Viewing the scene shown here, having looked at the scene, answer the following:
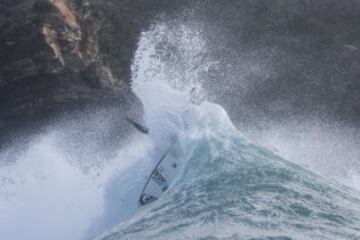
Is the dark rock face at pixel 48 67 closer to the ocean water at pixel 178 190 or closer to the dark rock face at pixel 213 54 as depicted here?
the dark rock face at pixel 213 54

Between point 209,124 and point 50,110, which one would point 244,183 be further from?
point 50,110

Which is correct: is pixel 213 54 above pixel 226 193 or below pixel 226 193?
above

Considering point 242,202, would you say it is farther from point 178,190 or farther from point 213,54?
point 213,54

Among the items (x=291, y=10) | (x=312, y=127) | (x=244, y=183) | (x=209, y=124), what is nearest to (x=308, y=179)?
(x=244, y=183)

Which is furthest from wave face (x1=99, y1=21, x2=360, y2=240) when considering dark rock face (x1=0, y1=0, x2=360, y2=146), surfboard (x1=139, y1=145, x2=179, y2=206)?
dark rock face (x1=0, y1=0, x2=360, y2=146)

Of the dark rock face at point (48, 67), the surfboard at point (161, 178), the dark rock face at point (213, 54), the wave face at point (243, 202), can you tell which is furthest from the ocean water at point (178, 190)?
the dark rock face at point (213, 54)

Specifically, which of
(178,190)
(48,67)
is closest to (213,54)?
(48,67)

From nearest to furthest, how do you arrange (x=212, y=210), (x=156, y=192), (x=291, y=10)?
1. (x=212, y=210)
2. (x=156, y=192)
3. (x=291, y=10)

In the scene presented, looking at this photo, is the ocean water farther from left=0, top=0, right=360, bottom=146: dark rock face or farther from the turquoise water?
left=0, top=0, right=360, bottom=146: dark rock face
